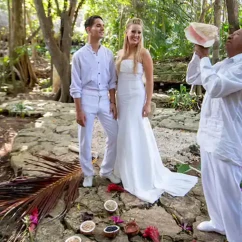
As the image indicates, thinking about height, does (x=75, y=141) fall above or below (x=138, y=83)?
below

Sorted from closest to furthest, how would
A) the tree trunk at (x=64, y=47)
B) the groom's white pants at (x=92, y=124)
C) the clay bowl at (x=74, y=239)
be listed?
the clay bowl at (x=74, y=239), the groom's white pants at (x=92, y=124), the tree trunk at (x=64, y=47)

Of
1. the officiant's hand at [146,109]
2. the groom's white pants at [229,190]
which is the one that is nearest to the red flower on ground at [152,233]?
the groom's white pants at [229,190]

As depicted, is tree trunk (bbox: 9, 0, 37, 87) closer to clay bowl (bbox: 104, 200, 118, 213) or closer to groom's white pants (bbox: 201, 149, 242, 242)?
clay bowl (bbox: 104, 200, 118, 213)

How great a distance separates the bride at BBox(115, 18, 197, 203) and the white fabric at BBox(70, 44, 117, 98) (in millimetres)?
138

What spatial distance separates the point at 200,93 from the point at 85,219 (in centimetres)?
505

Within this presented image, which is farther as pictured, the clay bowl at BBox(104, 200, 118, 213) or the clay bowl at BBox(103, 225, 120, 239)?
the clay bowl at BBox(104, 200, 118, 213)

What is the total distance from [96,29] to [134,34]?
12.7 inches

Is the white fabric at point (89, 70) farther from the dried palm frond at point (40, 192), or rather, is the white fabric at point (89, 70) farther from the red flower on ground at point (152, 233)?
the red flower on ground at point (152, 233)

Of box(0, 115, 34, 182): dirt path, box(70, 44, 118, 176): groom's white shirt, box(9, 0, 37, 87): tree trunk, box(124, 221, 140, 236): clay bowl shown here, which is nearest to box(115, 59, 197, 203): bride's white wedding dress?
box(70, 44, 118, 176): groom's white shirt

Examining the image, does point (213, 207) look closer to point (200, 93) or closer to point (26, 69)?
point (200, 93)

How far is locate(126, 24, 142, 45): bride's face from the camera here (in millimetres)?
2688

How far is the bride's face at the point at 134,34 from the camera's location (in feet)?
8.82

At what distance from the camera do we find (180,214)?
8.54 ft

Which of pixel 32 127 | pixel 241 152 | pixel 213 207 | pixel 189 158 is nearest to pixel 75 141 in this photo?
pixel 32 127
